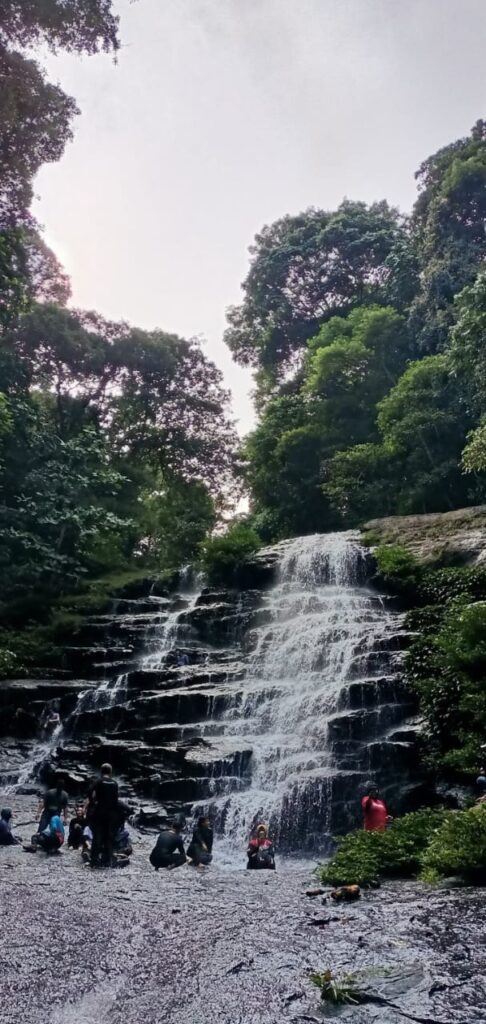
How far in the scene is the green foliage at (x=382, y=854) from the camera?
8.03 meters

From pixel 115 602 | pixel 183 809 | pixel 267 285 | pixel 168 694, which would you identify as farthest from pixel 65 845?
pixel 267 285

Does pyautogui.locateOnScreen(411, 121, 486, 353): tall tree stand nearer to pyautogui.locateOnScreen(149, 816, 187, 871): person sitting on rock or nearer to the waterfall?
the waterfall

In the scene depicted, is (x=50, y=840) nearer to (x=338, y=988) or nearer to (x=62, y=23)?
(x=338, y=988)

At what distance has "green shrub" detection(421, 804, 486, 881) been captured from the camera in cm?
713

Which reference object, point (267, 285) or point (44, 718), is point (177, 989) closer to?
point (44, 718)

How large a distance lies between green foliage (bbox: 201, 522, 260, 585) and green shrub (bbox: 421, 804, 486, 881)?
15691 millimetres

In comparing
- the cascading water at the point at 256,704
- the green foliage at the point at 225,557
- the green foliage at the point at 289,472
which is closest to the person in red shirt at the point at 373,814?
the cascading water at the point at 256,704

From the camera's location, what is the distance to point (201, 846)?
10.5 meters

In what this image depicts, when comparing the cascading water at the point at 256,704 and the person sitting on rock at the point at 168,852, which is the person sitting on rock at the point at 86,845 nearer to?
the person sitting on rock at the point at 168,852

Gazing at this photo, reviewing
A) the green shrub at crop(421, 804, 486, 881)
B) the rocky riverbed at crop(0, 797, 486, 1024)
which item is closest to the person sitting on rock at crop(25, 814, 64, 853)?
the rocky riverbed at crop(0, 797, 486, 1024)

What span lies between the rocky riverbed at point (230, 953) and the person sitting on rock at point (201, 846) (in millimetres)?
2040

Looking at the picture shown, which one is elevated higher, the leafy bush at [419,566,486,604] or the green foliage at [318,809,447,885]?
the leafy bush at [419,566,486,604]

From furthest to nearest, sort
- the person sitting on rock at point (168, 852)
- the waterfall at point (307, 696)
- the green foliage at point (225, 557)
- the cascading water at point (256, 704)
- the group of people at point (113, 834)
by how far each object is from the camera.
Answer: the green foliage at point (225, 557), the cascading water at point (256, 704), the waterfall at point (307, 696), the person sitting on rock at point (168, 852), the group of people at point (113, 834)

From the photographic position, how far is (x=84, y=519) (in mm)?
25734
